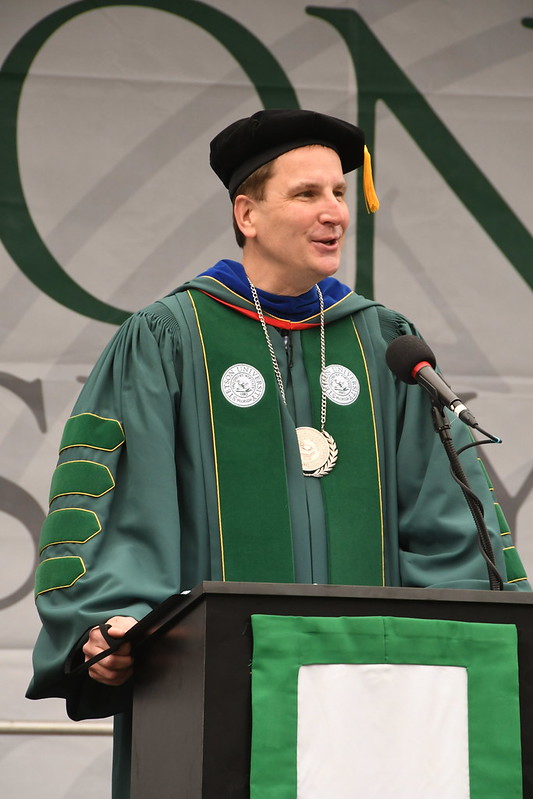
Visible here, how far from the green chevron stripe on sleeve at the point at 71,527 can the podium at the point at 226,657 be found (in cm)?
42

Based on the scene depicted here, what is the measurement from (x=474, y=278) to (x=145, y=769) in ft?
8.54

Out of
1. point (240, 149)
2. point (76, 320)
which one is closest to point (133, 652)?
point (240, 149)

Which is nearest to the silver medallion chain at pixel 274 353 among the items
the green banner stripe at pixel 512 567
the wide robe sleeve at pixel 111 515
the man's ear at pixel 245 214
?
the man's ear at pixel 245 214

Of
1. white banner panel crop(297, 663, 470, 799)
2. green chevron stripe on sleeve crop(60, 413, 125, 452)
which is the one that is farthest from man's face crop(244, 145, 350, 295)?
white banner panel crop(297, 663, 470, 799)

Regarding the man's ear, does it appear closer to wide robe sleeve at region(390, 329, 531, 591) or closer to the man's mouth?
the man's mouth

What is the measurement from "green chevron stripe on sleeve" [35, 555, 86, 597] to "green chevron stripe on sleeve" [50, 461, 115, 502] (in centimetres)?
15

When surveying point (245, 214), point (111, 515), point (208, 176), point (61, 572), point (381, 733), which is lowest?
point (381, 733)

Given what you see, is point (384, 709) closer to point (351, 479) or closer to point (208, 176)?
point (351, 479)

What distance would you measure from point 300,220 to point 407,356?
0.56 meters

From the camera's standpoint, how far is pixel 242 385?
2928mm

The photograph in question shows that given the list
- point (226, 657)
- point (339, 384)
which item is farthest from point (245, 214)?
point (226, 657)

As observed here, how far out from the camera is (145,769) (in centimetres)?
235

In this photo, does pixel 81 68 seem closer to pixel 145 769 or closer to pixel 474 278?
pixel 474 278

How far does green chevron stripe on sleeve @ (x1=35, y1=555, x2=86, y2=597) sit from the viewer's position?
2.62m
